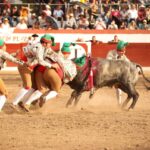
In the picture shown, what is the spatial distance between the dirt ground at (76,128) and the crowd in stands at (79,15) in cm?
944

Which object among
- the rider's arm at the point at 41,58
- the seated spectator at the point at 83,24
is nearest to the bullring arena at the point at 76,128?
the rider's arm at the point at 41,58

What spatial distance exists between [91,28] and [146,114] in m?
11.5

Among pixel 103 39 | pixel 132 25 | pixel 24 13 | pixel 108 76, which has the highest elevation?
pixel 108 76

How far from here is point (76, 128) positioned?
995 cm

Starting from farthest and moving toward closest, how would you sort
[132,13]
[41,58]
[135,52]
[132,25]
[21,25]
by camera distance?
[132,25]
[132,13]
[135,52]
[21,25]
[41,58]

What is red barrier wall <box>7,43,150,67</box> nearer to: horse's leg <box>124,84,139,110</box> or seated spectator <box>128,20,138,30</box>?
seated spectator <box>128,20,138,30</box>

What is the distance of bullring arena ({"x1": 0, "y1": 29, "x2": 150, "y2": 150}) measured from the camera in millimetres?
8711

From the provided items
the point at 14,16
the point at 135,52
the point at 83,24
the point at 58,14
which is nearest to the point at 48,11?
the point at 58,14

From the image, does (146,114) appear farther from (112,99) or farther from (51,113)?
(112,99)

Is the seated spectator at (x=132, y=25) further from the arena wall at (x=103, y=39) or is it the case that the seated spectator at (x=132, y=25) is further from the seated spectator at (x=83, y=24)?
the seated spectator at (x=83, y=24)

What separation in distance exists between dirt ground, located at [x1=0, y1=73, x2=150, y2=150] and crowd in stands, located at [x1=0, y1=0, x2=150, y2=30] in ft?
31.0

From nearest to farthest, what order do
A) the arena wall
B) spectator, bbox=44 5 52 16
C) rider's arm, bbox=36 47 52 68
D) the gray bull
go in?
rider's arm, bbox=36 47 52 68 → the gray bull → the arena wall → spectator, bbox=44 5 52 16

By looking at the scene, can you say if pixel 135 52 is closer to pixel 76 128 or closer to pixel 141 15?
pixel 141 15

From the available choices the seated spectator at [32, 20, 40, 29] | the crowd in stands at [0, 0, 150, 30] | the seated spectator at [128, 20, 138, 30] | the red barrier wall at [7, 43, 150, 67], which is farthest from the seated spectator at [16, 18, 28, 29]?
the seated spectator at [128, 20, 138, 30]
